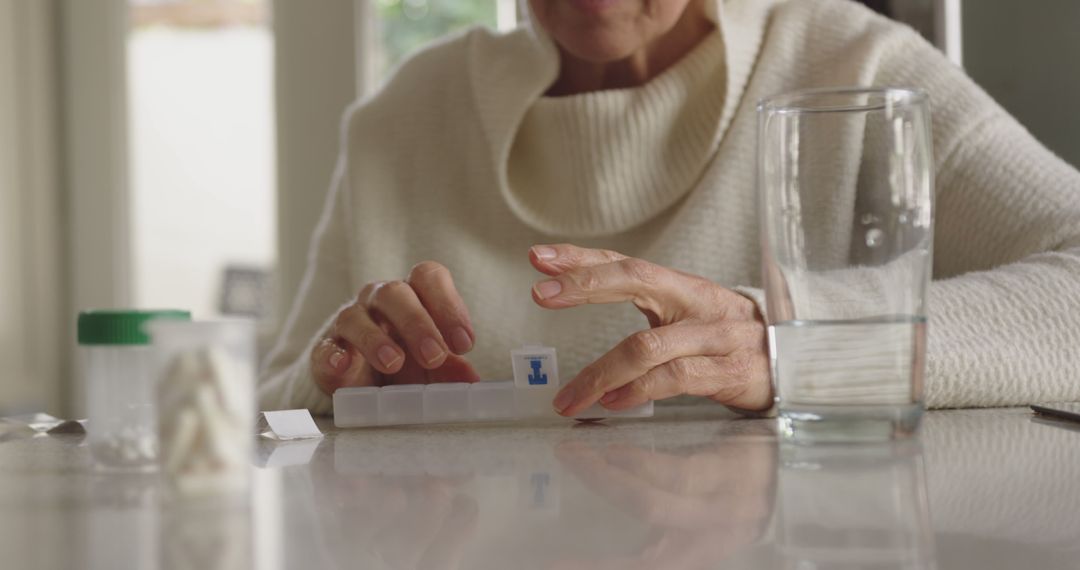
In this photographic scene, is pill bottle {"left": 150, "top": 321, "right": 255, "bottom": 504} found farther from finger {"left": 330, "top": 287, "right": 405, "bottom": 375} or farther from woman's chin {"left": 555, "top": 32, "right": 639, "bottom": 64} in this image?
woman's chin {"left": 555, "top": 32, "right": 639, "bottom": 64}

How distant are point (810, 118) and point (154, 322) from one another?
1.20ft

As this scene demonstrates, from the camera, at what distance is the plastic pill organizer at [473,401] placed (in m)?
0.83

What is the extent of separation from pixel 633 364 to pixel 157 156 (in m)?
2.52

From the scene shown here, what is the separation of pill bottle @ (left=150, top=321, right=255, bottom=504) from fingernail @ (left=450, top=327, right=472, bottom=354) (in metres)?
0.46

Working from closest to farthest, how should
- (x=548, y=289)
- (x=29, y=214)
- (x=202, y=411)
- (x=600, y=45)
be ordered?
(x=202, y=411) < (x=548, y=289) < (x=600, y=45) < (x=29, y=214)

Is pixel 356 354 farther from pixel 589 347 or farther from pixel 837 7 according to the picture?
pixel 837 7

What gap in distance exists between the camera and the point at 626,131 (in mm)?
1390

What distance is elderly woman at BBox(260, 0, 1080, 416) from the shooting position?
3.08 feet

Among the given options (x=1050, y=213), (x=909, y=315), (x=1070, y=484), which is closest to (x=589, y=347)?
(x=1050, y=213)

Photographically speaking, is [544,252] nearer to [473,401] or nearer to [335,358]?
[473,401]

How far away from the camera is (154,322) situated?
50 centimetres

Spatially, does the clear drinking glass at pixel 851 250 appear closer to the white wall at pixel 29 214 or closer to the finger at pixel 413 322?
the finger at pixel 413 322

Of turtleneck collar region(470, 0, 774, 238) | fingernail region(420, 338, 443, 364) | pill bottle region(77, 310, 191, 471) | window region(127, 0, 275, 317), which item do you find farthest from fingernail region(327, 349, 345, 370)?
window region(127, 0, 275, 317)

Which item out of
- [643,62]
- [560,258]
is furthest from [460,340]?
[643,62]
